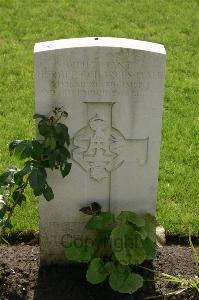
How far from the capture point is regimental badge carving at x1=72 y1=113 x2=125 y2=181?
3.46m

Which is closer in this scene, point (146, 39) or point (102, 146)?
point (102, 146)

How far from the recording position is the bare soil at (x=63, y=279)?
358 centimetres

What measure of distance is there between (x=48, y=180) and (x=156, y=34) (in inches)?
171

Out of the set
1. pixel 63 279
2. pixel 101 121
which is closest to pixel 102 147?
pixel 101 121

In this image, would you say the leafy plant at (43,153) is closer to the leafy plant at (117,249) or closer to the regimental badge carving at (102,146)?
the regimental badge carving at (102,146)

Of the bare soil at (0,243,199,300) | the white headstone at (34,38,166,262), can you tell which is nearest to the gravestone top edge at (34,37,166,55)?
the white headstone at (34,38,166,262)

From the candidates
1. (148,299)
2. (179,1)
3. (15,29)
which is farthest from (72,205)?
(179,1)

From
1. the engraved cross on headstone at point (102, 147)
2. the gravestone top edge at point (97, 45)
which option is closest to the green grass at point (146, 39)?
the engraved cross on headstone at point (102, 147)

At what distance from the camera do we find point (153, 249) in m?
3.61

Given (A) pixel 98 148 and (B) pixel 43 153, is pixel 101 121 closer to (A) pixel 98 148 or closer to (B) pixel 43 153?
(A) pixel 98 148

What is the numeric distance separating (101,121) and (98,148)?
18 centimetres

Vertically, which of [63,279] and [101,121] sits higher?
[101,121]

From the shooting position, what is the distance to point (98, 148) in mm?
3527

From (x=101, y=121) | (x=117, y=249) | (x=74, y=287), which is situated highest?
(x=101, y=121)
